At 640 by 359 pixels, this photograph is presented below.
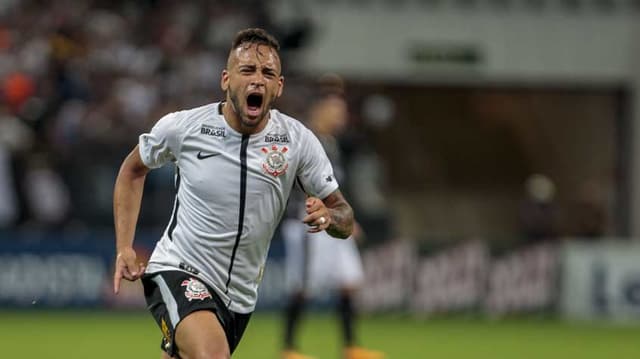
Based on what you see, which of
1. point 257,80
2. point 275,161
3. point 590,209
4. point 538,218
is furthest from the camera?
point 590,209

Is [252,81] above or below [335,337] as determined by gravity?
→ above

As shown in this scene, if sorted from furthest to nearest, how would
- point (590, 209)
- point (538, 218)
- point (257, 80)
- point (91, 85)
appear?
point (590, 209)
point (538, 218)
point (91, 85)
point (257, 80)

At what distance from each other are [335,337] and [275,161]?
8471 mm

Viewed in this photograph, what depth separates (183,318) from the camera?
666 centimetres

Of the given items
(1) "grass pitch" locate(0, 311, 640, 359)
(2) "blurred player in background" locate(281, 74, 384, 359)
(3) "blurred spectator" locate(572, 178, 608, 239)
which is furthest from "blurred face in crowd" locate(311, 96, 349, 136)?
(3) "blurred spectator" locate(572, 178, 608, 239)

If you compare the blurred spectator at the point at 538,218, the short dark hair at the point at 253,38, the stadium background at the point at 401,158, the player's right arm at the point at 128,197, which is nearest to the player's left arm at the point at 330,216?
the short dark hair at the point at 253,38

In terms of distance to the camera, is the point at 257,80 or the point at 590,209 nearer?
the point at 257,80

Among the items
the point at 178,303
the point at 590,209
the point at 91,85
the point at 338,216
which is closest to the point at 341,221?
the point at 338,216

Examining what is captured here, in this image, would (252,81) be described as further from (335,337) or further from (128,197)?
(335,337)

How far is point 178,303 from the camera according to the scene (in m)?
6.74

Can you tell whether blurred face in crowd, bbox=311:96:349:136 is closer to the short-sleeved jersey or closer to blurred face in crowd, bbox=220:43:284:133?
the short-sleeved jersey

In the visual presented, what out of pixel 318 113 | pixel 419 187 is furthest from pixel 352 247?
pixel 419 187

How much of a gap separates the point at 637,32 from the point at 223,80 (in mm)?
20910

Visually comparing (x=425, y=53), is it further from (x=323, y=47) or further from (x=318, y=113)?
(x=318, y=113)
